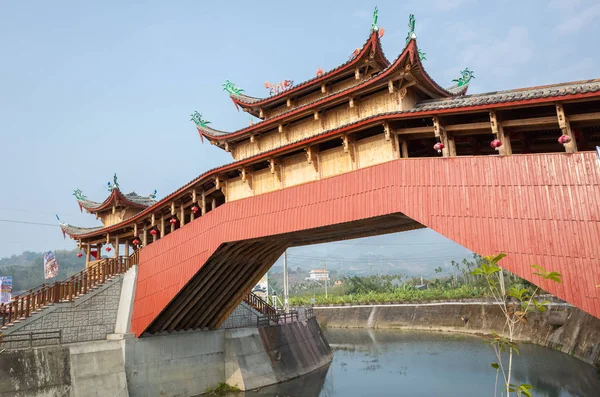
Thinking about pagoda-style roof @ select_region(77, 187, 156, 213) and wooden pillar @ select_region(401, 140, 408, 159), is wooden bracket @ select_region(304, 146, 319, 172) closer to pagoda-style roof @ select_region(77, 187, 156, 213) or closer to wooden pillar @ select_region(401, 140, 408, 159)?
wooden pillar @ select_region(401, 140, 408, 159)

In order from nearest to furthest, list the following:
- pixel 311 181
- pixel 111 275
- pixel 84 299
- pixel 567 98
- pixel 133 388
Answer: pixel 567 98
pixel 311 181
pixel 133 388
pixel 84 299
pixel 111 275

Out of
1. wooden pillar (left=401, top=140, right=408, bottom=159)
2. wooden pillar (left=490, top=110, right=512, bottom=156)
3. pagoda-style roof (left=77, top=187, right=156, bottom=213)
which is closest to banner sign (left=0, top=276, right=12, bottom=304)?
pagoda-style roof (left=77, top=187, right=156, bottom=213)

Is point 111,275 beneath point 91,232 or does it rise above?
beneath

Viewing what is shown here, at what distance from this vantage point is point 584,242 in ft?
25.3

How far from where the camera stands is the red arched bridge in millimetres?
7871

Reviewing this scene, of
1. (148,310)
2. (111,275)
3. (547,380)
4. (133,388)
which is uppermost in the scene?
(111,275)

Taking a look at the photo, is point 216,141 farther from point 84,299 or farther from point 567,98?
point 567,98

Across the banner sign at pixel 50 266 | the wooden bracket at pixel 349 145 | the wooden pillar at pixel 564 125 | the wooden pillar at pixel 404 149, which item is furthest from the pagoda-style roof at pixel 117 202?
the wooden pillar at pixel 564 125

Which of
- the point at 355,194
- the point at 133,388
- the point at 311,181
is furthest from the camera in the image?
the point at 133,388

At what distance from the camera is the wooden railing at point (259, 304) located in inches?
842

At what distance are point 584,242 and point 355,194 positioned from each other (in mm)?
4922

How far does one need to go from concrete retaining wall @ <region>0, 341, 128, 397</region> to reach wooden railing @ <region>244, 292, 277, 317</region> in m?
7.14

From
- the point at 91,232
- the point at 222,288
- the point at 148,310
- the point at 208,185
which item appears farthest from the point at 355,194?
the point at 91,232

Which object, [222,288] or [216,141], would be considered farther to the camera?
[216,141]
